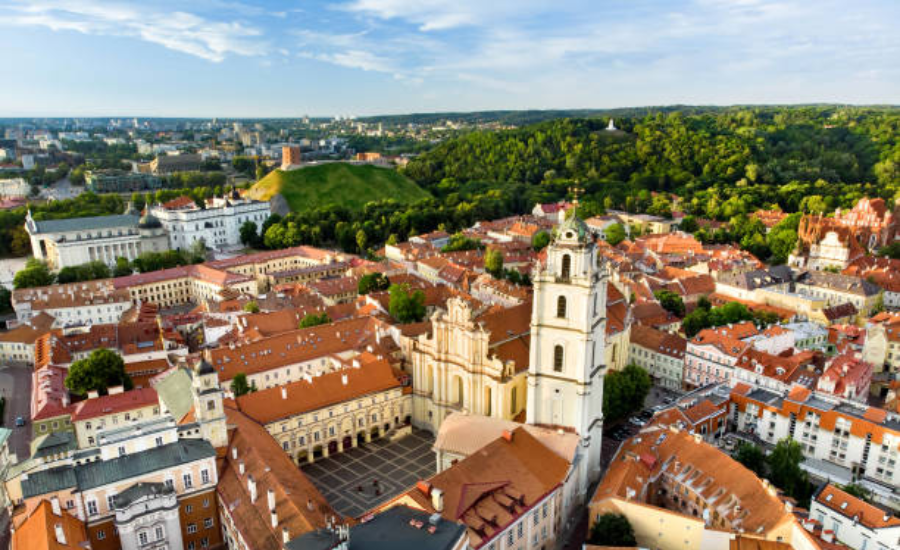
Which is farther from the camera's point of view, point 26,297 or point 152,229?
point 152,229

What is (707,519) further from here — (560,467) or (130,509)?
(130,509)

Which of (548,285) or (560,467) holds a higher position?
(548,285)

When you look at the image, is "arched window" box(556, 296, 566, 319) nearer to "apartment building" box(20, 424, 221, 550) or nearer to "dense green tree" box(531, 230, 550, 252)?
"apartment building" box(20, 424, 221, 550)

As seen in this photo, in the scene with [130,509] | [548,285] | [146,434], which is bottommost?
[130,509]

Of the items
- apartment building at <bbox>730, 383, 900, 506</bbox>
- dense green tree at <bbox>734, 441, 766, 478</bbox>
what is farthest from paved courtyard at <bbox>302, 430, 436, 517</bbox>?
apartment building at <bbox>730, 383, 900, 506</bbox>

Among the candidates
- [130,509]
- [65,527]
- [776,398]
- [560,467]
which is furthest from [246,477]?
[776,398]

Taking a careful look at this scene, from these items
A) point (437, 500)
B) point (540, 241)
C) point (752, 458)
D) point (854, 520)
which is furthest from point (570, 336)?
point (540, 241)

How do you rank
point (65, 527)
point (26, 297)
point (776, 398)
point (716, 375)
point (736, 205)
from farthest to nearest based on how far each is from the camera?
point (736, 205) < point (26, 297) < point (716, 375) < point (776, 398) < point (65, 527)
